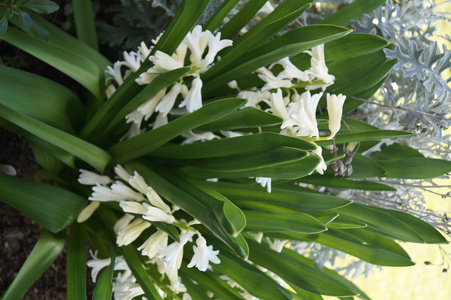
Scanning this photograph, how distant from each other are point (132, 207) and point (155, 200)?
0.10 feet

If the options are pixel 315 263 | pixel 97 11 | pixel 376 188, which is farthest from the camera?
pixel 97 11

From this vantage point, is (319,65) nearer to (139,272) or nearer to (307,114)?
(307,114)

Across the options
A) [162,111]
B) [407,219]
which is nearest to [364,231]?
[407,219]

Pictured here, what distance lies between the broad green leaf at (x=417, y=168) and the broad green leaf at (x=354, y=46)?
7.4 inches

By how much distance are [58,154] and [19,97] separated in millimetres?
100

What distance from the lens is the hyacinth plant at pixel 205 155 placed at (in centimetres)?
64

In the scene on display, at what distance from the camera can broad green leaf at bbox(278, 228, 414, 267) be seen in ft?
2.56

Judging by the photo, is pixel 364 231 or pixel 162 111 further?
pixel 364 231

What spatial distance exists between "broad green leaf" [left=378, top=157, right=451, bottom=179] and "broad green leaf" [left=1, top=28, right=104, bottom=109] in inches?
17.9

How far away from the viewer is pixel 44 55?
70cm

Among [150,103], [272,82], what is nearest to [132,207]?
[150,103]

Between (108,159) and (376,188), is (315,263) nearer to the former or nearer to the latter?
(376,188)

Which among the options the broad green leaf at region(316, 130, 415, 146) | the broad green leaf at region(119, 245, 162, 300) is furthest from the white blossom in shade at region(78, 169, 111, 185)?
the broad green leaf at region(316, 130, 415, 146)

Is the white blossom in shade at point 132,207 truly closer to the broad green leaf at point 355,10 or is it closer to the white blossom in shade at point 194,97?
the white blossom in shade at point 194,97
